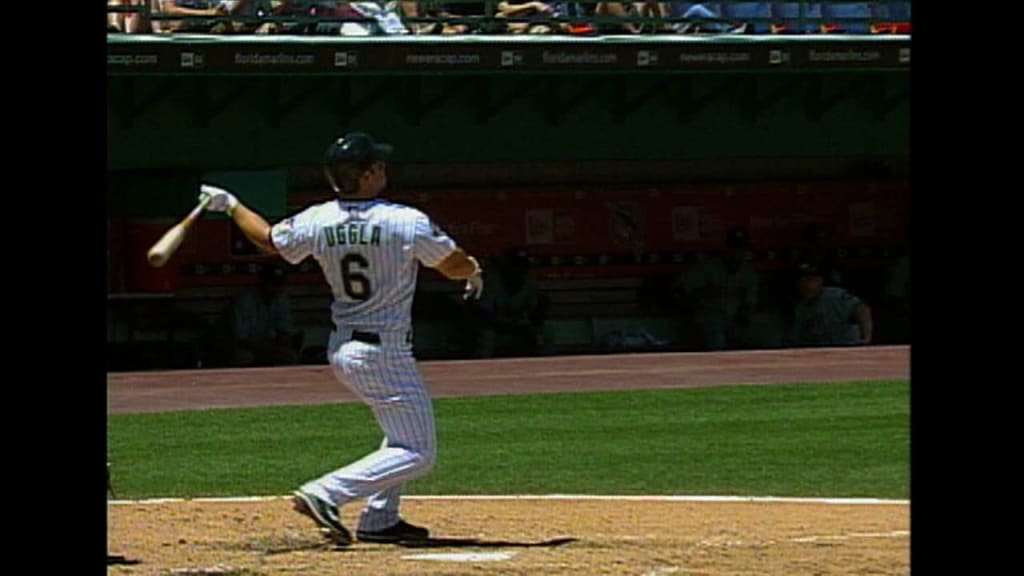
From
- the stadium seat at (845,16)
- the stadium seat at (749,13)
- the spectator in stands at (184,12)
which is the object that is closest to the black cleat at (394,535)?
the spectator in stands at (184,12)

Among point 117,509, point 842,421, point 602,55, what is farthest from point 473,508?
point 602,55

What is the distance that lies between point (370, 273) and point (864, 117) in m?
17.6

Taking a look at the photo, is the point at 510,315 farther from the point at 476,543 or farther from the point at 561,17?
the point at 476,543

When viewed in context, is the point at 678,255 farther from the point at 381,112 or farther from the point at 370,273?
the point at 370,273

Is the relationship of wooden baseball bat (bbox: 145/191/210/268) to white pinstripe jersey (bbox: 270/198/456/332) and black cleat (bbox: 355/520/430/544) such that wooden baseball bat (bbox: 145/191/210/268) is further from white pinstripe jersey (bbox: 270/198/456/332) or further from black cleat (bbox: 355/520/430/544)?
black cleat (bbox: 355/520/430/544)

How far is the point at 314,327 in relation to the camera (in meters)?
23.2

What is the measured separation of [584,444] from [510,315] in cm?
916

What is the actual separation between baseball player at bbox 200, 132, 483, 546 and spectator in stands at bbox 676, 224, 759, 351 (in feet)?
51.5

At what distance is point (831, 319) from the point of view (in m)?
23.5

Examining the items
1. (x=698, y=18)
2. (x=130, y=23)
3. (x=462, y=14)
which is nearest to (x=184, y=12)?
(x=130, y=23)

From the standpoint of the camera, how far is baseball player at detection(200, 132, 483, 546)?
8.16 metres

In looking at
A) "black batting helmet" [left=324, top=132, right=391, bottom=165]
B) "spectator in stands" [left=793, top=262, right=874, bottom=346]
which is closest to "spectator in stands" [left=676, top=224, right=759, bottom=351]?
"spectator in stands" [left=793, top=262, right=874, bottom=346]

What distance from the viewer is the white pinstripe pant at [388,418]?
321 inches

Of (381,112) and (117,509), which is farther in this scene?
(381,112)
